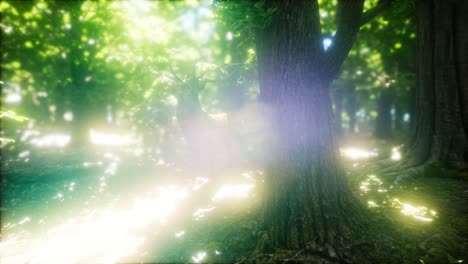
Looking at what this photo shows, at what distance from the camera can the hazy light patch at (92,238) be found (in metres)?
4.64

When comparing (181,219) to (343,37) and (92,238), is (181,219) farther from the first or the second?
(343,37)

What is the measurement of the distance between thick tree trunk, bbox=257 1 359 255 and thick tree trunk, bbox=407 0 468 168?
13.9ft

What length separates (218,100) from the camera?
22.8 meters

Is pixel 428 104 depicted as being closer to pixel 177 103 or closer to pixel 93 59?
pixel 177 103

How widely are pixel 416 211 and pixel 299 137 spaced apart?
2859 millimetres

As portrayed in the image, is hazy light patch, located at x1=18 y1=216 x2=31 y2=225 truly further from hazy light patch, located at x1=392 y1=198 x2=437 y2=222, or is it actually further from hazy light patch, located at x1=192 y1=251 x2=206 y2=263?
hazy light patch, located at x1=392 y1=198 x2=437 y2=222

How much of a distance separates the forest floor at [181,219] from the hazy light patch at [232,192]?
0.11 feet

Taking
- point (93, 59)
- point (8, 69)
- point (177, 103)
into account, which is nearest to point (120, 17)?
point (177, 103)

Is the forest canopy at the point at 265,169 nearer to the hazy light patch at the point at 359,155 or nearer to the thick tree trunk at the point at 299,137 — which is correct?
the thick tree trunk at the point at 299,137

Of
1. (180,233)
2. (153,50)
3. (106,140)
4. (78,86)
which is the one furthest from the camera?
(106,140)

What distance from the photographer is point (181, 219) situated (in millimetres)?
5734

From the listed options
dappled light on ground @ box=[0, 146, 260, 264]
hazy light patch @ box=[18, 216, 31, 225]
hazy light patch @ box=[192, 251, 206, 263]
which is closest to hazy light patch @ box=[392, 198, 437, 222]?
dappled light on ground @ box=[0, 146, 260, 264]

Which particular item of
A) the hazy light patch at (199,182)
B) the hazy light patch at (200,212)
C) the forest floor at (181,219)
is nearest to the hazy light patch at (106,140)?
the forest floor at (181,219)

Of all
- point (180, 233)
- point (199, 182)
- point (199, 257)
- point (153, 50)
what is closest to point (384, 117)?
point (199, 182)
